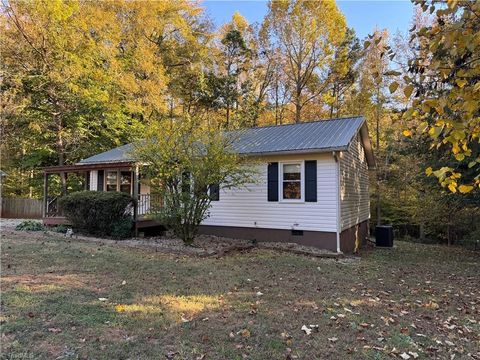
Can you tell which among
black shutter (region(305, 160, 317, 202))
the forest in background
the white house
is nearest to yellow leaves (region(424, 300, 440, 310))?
the white house

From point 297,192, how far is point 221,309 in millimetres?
6675

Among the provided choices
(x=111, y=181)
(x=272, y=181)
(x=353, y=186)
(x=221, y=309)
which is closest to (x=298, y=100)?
(x=353, y=186)

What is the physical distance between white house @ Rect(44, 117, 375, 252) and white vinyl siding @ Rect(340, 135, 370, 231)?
33mm

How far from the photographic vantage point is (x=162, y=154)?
923cm

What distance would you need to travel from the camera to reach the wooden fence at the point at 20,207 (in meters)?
21.3

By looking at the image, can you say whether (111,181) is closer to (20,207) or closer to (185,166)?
(185,166)

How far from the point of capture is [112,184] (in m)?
15.7

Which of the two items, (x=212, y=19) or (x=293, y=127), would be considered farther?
(x=212, y=19)

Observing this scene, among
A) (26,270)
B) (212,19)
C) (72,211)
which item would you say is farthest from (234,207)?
(212,19)

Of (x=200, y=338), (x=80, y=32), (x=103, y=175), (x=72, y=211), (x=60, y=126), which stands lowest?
(x=200, y=338)

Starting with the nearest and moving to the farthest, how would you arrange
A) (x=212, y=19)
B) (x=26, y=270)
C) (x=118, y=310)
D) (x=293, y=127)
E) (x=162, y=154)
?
(x=118, y=310), (x=26, y=270), (x=162, y=154), (x=293, y=127), (x=212, y=19)

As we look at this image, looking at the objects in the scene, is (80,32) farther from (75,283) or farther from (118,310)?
(118,310)

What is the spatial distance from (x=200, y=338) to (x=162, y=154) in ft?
20.6

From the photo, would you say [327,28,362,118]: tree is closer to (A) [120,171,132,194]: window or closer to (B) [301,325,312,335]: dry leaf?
(A) [120,171,132,194]: window
